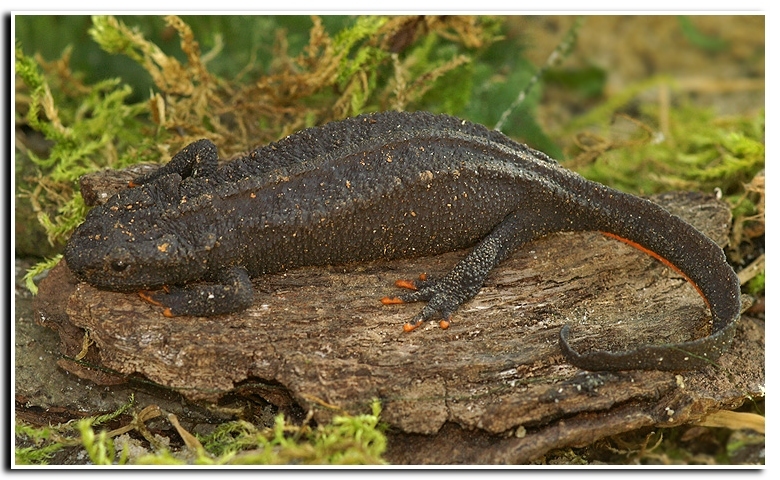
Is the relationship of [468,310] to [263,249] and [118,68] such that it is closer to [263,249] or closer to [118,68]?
[263,249]

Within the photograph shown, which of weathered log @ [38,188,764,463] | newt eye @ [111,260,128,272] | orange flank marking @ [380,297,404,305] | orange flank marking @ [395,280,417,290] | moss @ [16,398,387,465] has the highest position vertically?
newt eye @ [111,260,128,272]

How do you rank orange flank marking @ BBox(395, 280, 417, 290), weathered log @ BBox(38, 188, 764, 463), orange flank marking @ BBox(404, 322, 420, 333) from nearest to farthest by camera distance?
weathered log @ BBox(38, 188, 764, 463) → orange flank marking @ BBox(404, 322, 420, 333) → orange flank marking @ BBox(395, 280, 417, 290)

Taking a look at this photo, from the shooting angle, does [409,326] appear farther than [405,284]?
No

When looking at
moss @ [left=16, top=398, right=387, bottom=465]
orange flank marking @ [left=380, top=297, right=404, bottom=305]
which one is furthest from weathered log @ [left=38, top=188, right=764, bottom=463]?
moss @ [left=16, top=398, right=387, bottom=465]

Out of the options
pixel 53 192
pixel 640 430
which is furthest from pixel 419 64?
pixel 640 430

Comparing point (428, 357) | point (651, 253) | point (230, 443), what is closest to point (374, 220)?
point (428, 357)

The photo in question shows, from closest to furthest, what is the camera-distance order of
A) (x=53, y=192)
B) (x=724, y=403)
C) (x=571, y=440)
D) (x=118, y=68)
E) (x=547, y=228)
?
1. (x=571, y=440)
2. (x=724, y=403)
3. (x=547, y=228)
4. (x=53, y=192)
5. (x=118, y=68)

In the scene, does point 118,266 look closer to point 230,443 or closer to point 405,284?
point 230,443

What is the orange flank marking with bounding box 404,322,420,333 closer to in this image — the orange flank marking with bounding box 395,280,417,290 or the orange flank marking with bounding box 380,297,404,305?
the orange flank marking with bounding box 380,297,404,305
